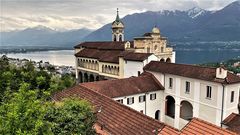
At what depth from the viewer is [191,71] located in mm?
29156

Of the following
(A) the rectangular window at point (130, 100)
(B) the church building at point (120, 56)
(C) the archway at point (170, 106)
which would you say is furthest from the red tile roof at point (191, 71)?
(A) the rectangular window at point (130, 100)

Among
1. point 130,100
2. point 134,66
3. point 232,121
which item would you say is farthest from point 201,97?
point 134,66

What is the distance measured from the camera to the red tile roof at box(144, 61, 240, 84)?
25.7 metres

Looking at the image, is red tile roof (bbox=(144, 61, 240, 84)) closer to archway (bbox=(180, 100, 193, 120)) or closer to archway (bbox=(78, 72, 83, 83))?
archway (bbox=(180, 100, 193, 120))

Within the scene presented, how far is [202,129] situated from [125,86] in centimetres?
2093

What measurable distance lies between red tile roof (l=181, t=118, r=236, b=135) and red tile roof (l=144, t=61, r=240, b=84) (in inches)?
655

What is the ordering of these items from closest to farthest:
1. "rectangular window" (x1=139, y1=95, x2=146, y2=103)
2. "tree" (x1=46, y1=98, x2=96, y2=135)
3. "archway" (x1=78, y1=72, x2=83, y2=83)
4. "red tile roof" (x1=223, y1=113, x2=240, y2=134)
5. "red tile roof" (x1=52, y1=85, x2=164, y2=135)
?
"tree" (x1=46, y1=98, x2=96, y2=135) → "red tile roof" (x1=52, y1=85, x2=164, y2=135) → "red tile roof" (x1=223, y1=113, x2=240, y2=134) → "rectangular window" (x1=139, y1=95, x2=146, y2=103) → "archway" (x1=78, y1=72, x2=83, y2=83)

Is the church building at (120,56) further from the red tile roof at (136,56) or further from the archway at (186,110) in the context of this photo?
the archway at (186,110)

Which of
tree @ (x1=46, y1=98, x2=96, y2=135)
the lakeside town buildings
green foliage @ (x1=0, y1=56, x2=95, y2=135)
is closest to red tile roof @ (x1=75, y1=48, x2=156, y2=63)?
the lakeside town buildings

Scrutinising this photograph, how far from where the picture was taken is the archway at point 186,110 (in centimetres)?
3139

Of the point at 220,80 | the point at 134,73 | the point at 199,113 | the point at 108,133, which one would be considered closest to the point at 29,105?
the point at 108,133

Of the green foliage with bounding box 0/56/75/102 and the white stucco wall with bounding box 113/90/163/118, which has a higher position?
the green foliage with bounding box 0/56/75/102

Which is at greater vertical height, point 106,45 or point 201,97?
point 106,45

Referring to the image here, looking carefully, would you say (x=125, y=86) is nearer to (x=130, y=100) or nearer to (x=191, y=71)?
(x=130, y=100)
